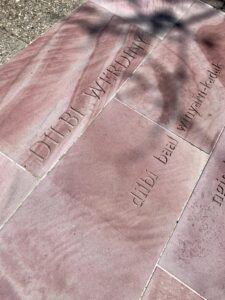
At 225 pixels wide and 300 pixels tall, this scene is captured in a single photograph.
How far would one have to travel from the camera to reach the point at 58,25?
12.5ft

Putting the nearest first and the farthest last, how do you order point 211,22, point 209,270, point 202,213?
point 209,270
point 202,213
point 211,22

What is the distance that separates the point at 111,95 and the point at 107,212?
1.16m

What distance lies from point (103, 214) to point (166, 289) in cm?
68

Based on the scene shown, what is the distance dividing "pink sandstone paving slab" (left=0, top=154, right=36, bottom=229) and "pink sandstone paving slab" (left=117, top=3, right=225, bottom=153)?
1.20 m

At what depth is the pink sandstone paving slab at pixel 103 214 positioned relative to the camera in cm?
249

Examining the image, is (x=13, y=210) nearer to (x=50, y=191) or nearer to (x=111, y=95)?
(x=50, y=191)

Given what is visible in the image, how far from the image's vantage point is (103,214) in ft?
9.18

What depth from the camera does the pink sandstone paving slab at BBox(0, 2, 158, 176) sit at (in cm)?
300

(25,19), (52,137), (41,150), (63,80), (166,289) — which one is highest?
(25,19)

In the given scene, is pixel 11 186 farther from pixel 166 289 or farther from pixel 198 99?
pixel 198 99

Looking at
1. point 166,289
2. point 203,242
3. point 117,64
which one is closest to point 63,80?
point 117,64

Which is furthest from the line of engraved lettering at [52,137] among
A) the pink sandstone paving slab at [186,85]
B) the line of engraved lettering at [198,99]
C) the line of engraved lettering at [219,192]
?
the line of engraved lettering at [219,192]

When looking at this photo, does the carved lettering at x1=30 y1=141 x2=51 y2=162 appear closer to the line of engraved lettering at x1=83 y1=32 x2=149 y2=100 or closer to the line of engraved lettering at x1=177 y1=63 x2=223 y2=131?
the line of engraved lettering at x1=83 y1=32 x2=149 y2=100

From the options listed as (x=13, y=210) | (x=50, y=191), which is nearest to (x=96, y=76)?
(x=50, y=191)
